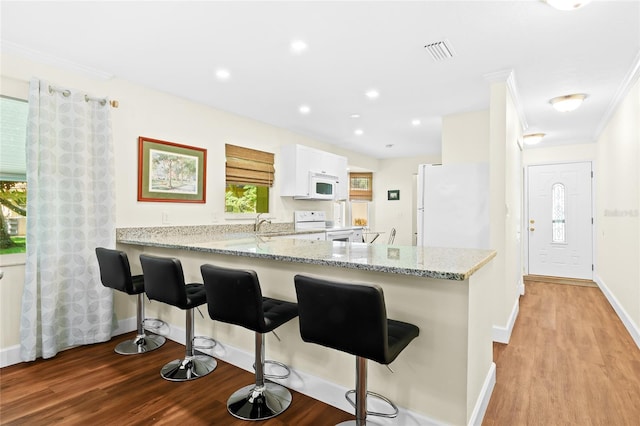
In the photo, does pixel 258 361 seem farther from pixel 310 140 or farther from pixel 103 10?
pixel 310 140

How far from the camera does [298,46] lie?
8.36 feet

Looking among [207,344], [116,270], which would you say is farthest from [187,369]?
[116,270]

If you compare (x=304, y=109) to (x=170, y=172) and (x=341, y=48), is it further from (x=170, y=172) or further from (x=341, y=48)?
(x=170, y=172)

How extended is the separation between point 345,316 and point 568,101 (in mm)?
3727

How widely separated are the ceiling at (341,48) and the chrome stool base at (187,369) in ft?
7.79

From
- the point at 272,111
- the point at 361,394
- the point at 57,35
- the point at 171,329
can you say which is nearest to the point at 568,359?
the point at 361,394

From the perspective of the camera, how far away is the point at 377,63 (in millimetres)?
2828

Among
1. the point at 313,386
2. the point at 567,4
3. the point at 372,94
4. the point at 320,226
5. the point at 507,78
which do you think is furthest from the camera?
the point at 320,226

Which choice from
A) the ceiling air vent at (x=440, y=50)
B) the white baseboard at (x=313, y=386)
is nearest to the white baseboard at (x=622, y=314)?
the white baseboard at (x=313, y=386)

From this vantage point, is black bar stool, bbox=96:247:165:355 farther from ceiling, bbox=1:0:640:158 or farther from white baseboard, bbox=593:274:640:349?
white baseboard, bbox=593:274:640:349

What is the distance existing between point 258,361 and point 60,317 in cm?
194

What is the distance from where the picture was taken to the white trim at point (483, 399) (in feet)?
5.82

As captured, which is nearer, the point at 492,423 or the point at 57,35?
the point at 492,423

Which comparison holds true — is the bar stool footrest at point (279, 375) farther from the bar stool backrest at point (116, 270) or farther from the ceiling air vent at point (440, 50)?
the ceiling air vent at point (440, 50)
